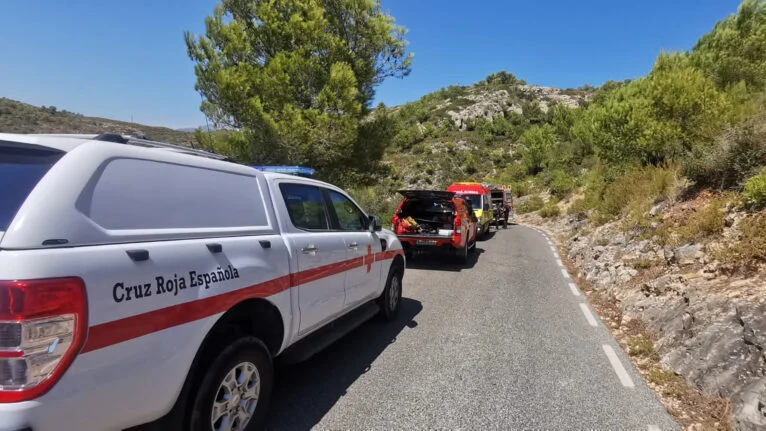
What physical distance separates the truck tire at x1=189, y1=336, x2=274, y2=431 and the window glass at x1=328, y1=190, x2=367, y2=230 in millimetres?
2017

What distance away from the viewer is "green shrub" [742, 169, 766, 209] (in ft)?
22.0

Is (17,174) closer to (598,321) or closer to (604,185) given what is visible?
(598,321)

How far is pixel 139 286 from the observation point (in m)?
2.16

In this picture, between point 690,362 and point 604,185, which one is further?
point 604,185

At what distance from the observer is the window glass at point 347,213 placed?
4793 millimetres

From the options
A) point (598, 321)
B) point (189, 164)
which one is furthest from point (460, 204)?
point (189, 164)

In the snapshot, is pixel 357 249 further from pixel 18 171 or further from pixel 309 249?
pixel 18 171

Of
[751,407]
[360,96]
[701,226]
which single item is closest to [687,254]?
[701,226]

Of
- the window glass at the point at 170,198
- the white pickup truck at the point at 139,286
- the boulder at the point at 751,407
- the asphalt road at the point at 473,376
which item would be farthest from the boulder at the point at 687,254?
the window glass at the point at 170,198

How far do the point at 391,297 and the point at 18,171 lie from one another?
4.65 m

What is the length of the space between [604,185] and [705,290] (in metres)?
14.9

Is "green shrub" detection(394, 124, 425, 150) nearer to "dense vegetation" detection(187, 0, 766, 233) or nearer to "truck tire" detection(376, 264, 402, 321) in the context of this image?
"dense vegetation" detection(187, 0, 766, 233)

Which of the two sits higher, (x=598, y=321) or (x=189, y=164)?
(x=189, y=164)

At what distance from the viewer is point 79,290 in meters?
1.89
